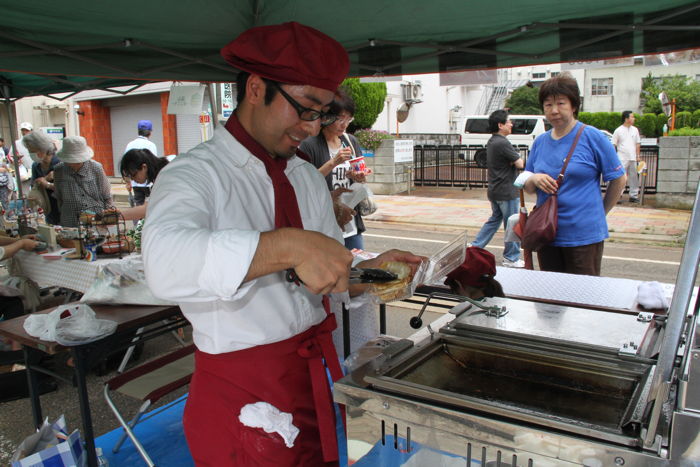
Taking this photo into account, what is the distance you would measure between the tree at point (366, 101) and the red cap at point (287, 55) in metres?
15.7

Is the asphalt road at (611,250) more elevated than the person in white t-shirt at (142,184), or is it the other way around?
the person in white t-shirt at (142,184)

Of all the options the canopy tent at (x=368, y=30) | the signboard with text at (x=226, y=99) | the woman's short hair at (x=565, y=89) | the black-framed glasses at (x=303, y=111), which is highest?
the signboard with text at (x=226, y=99)

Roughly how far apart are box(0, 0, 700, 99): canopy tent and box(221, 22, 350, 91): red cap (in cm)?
111

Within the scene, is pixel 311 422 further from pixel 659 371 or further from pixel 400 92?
pixel 400 92

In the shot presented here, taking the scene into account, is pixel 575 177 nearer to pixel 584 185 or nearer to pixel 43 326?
pixel 584 185

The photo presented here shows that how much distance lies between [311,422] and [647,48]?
8.35 ft

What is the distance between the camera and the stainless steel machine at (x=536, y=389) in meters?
0.98

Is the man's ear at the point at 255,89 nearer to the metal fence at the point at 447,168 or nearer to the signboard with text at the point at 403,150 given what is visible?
the signboard with text at the point at 403,150

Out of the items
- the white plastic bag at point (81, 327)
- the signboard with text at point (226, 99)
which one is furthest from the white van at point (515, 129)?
the white plastic bag at point (81, 327)

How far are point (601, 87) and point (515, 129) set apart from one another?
20375 mm

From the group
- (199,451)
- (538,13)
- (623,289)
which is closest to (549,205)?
(623,289)

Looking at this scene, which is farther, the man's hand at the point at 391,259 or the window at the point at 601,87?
the window at the point at 601,87

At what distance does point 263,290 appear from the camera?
1.36 m

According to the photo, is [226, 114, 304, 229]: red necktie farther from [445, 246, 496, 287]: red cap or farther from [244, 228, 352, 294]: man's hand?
[445, 246, 496, 287]: red cap
